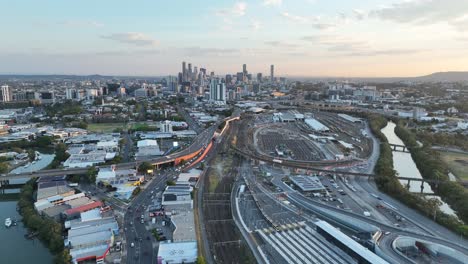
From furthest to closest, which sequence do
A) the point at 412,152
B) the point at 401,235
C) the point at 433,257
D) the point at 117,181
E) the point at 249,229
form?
1. the point at 412,152
2. the point at 117,181
3. the point at 249,229
4. the point at 401,235
5. the point at 433,257

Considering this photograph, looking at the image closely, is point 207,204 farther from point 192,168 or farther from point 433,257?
point 433,257

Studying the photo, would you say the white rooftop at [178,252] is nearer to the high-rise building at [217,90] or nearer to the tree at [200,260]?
the tree at [200,260]

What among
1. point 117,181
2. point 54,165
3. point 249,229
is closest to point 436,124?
point 249,229

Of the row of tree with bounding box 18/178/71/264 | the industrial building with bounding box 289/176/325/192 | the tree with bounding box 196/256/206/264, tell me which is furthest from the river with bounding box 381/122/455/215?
the row of tree with bounding box 18/178/71/264

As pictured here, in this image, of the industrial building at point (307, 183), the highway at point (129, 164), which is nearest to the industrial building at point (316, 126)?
the highway at point (129, 164)

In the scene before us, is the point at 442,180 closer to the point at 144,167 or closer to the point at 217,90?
the point at 144,167

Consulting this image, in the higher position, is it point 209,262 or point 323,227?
point 323,227

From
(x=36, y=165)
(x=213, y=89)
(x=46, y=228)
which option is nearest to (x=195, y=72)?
(x=213, y=89)
